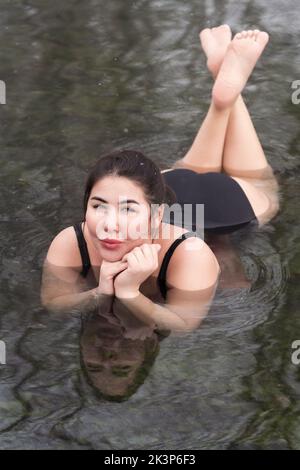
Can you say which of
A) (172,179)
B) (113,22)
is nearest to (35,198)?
(172,179)

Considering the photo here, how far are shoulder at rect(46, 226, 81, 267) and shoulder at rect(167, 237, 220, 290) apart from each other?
0.35 meters

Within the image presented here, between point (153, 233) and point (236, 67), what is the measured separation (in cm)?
118

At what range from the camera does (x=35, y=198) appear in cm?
421

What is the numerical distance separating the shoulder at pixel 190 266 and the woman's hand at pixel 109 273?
0.74ft

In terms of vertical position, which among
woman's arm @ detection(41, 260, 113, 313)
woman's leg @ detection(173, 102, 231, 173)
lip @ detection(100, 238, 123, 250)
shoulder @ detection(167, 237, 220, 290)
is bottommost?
woman's arm @ detection(41, 260, 113, 313)

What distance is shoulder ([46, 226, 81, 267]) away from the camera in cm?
346

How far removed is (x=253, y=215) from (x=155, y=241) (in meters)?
0.67

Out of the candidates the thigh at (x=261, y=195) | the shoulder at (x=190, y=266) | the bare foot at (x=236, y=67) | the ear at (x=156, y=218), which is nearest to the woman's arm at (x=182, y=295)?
the shoulder at (x=190, y=266)

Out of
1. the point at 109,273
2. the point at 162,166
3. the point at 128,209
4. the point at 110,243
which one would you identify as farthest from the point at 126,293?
the point at 162,166

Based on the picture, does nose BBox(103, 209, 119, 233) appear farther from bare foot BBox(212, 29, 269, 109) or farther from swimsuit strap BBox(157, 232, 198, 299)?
bare foot BBox(212, 29, 269, 109)

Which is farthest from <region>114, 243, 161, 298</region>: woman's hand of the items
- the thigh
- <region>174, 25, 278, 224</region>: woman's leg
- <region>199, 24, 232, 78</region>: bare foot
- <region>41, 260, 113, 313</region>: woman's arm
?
<region>199, 24, 232, 78</region>: bare foot

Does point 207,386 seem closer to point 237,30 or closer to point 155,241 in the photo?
point 155,241

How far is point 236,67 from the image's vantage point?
417cm
